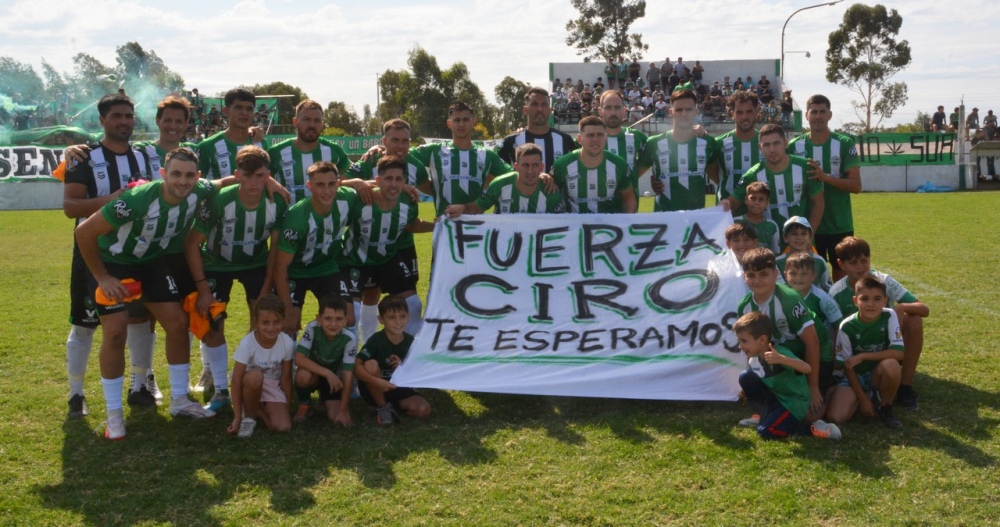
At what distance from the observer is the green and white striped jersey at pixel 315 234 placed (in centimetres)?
513

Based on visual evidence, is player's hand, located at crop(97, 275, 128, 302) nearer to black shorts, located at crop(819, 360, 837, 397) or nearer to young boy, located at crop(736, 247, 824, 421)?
young boy, located at crop(736, 247, 824, 421)

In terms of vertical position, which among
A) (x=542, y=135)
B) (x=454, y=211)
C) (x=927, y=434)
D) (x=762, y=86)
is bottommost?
(x=927, y=434)

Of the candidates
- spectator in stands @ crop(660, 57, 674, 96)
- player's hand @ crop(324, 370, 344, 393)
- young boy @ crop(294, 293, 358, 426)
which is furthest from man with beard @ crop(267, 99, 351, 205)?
spectator in stands @ crop(660, 57, 674, 96)

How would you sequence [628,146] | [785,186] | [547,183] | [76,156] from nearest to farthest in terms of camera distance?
[76,156]
[547,183]
[785,186]
[628,146]

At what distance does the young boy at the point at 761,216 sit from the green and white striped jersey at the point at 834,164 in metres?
0.69

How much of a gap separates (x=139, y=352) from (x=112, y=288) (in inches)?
40.9

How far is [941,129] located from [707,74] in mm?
12411

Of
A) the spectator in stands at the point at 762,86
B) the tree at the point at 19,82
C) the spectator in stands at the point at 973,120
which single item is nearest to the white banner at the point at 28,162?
the tree at the point at 19,82

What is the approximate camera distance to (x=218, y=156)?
19.4ft

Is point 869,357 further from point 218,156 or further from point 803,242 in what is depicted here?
point 218,156

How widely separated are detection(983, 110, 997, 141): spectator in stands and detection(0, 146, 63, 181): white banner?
29.0 meters

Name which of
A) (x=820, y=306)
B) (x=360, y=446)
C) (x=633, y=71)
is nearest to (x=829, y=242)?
(x=820, y=306)

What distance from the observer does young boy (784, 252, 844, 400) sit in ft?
15.1

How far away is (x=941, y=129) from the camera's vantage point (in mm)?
26891
